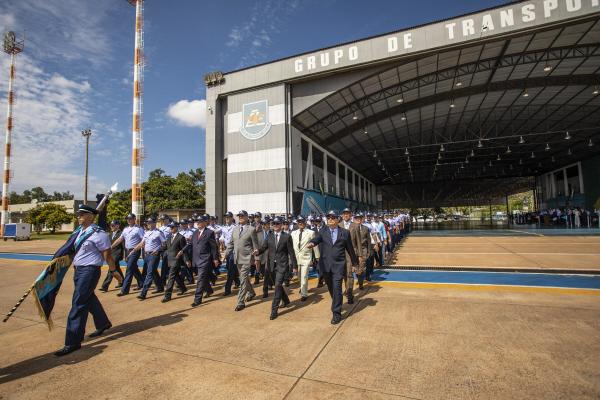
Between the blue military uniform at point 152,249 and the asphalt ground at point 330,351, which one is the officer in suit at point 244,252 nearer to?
the asphalt ground at point 330,351

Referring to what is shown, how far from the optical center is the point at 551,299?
222 inches

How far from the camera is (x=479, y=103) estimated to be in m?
24.8

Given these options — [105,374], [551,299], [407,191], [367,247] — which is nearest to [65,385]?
[105,374]

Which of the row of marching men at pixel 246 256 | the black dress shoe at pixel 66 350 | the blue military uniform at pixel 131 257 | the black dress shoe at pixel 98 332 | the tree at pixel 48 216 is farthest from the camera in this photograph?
the tree at pixel 48 216

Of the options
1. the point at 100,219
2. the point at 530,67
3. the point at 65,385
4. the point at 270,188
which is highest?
the point at 530,67

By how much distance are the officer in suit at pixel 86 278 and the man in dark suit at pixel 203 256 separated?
6.13ft

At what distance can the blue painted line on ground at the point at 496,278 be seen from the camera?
6.88 m

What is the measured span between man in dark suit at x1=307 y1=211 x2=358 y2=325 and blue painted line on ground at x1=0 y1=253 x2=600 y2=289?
10.8ft

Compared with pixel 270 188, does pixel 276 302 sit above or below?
below

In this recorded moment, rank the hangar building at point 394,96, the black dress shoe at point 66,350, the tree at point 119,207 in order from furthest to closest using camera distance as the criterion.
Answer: the tree at point 119,207 → the hangar building at point 394,96 → the black dress shoe at point 66,350

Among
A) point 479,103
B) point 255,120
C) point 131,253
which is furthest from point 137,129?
point 479,103

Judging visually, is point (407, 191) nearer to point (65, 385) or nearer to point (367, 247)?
point (367, 247)

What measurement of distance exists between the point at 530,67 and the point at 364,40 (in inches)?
458

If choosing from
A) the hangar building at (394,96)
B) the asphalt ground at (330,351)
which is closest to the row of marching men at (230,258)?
the asphalt ground at (330,351)
